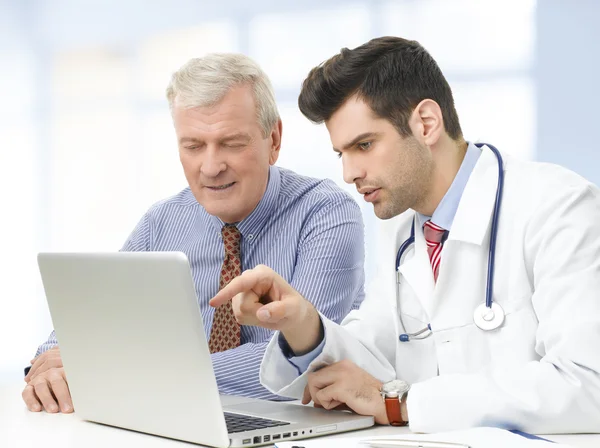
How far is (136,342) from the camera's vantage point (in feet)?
4.19

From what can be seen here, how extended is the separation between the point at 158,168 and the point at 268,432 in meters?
4.29

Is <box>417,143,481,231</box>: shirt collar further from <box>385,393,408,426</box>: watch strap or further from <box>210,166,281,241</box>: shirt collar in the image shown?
<box>210,166,281,241</box>: shirt collar

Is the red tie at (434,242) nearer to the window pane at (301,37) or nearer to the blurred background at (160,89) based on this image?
the blurred background at (160,89)

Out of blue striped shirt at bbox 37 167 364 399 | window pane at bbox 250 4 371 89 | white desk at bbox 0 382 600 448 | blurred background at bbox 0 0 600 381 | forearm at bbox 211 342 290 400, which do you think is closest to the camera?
white desk at bbox 0 382 600 448

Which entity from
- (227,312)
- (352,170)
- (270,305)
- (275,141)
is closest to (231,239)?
(227,312)

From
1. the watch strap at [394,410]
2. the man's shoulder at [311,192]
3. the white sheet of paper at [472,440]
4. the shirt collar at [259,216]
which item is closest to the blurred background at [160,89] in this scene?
the man's shoulder at [311,192]

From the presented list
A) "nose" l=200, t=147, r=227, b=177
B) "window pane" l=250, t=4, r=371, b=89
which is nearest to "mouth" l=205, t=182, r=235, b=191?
"nose" l=200, t=147, r=227, b=177

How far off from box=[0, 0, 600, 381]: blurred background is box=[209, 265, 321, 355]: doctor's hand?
303cm

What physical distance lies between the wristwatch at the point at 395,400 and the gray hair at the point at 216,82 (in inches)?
41.0

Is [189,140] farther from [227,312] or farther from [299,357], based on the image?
[299,357]

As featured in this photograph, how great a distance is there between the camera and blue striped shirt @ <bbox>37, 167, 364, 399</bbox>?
2082mm

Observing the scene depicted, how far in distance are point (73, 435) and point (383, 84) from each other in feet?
3.04

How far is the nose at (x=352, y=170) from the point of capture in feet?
5.59

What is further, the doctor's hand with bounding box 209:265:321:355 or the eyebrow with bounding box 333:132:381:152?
the eyebrow with bounding box 333:132:381:152
